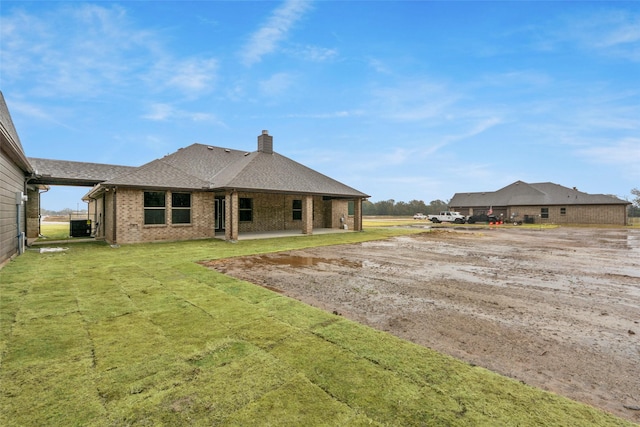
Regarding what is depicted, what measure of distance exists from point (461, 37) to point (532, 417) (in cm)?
2350

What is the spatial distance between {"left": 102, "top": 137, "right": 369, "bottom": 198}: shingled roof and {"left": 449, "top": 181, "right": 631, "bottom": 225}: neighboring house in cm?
3128

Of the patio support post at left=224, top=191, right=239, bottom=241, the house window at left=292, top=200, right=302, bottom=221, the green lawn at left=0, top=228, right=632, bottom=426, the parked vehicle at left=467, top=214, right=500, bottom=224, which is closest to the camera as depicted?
the green lawn at left=0, top=228, right=632, bottom=426

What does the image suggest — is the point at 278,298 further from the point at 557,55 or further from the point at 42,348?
the point at 557,55

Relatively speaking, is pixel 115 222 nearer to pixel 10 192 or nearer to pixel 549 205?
pixel 10 192

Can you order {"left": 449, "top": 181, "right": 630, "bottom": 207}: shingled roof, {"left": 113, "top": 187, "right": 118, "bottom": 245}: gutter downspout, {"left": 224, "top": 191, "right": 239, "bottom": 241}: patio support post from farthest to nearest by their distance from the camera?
{"left": 449, "top": 181, "right": 630, "bottom": 207}: shingled roof < {"left": 224, "top": 191, "right": 239, "bottom": 241}: patio support post < {"left": 113, "top": 187, "right": 118, "bottom": 245}: gutter downspout

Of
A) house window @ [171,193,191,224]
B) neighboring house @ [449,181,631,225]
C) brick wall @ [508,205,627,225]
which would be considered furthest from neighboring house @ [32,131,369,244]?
brick wall @ [508,205,627,225]

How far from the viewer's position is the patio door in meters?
18.0

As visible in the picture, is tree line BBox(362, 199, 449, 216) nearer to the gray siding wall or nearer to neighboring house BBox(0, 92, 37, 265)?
neighboring house BBox(0, 92, 37, 265)

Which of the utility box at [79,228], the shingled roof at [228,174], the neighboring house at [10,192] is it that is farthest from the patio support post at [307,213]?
the utility box at [79,228]

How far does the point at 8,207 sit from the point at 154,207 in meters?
4.91

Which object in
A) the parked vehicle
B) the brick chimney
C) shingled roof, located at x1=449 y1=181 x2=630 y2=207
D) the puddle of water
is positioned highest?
the brick chimney

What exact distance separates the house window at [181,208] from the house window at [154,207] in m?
0.45

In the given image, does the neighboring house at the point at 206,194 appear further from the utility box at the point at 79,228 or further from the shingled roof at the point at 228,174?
the utility box at the point at 79,228

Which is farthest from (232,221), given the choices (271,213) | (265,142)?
(265,142)
